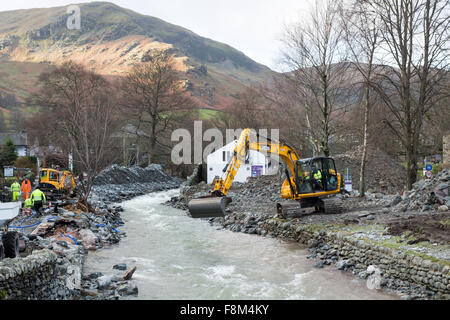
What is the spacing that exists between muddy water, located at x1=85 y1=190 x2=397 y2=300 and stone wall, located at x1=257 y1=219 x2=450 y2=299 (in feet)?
1.93

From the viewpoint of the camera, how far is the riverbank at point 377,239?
9.52 m

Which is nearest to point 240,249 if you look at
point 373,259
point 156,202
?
point 373,259

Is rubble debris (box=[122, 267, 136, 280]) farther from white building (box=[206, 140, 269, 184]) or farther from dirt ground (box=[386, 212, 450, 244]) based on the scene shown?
white building (box=[206, 140, 269, 184])

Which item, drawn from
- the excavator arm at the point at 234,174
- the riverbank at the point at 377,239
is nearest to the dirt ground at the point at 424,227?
the riverbank at the point at 377,239

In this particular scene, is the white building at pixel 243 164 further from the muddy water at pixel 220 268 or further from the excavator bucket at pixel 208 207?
the excavator bucket at pixel 208 207

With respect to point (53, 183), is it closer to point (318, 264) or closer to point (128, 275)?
point (128, 275)

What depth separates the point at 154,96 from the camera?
48.6 metres

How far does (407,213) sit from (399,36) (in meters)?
8.07

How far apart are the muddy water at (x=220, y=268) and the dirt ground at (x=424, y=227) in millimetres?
2317

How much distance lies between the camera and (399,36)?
18.2 metres

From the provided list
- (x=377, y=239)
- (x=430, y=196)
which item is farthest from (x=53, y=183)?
(x=430, y=196)

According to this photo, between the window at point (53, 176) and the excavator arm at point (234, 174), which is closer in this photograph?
the excavator arm at point (234, 174)

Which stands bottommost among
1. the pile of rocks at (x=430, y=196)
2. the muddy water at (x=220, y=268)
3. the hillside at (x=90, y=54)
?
the muddy water at (x=220, y=268)
